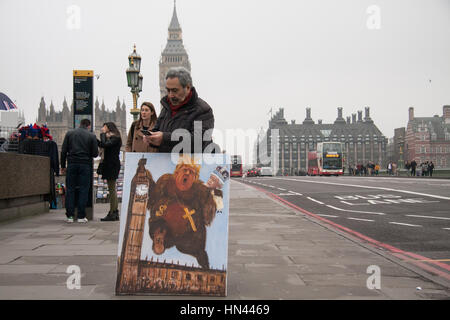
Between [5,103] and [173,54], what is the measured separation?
5558 inches

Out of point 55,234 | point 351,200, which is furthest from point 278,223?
point 351,200

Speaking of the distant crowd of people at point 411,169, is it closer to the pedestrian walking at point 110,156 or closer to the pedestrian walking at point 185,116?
the pedestrian walking at point 110,156

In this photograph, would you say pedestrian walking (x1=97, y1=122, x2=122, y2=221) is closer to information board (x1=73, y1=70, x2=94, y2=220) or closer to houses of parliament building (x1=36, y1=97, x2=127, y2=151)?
information board (x1=73, y1=70, x2=94, y2=220)

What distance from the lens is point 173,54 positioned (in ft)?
490

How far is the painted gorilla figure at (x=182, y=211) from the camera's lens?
3.33 metres

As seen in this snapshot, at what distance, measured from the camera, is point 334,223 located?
8578mm

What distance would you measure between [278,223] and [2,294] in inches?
218

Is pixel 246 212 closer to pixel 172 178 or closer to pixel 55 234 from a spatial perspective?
pixel 55 234

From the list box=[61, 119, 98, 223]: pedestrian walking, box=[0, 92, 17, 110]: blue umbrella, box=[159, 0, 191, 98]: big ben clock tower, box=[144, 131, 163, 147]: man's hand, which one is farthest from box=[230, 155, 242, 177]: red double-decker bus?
box=[159, 0, 191, 98]: big ben clock tower

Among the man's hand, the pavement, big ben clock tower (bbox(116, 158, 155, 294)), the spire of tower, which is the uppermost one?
the spire of tower

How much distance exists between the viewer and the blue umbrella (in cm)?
1269

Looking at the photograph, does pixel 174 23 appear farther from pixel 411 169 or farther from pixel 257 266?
pixel 257 266

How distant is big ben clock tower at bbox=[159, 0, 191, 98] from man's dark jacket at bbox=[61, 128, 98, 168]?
139 meters

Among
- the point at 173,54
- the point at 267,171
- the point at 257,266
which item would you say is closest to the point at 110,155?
the point at 257,266
